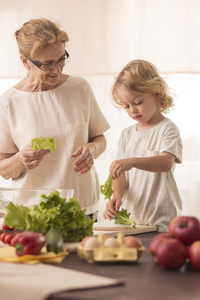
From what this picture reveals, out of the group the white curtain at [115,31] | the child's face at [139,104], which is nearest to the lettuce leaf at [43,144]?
the child's face at [139,104]

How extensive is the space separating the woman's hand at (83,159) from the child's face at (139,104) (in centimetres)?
29

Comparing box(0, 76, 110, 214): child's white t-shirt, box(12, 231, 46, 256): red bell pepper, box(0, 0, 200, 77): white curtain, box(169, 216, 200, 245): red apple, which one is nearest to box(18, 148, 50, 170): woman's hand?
box(0, 76, 110, 214): child's white t-shirt

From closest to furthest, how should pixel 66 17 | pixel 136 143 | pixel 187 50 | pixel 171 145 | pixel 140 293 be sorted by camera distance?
pixel 140 293 < pixel 171 145 < pixel 136 143 < pixel 187 50 < pixel 66 17

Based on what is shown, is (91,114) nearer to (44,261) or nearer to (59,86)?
(59,86)

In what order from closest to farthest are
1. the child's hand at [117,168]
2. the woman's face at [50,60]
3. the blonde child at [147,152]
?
the child's hand at [117,168], the blonde child at [147,152], the woman's face at [50,60]

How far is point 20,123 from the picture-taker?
8.19 ft

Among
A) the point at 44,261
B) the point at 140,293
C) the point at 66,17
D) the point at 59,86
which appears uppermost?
the point at 66,17

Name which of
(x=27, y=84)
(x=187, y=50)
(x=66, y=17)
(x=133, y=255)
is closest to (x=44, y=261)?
(x=133, y=255)

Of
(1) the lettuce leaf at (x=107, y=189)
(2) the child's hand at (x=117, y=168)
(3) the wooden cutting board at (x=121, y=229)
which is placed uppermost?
(2) the child's hand at (x=117, y=168)

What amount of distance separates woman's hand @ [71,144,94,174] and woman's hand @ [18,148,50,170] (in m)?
0.15

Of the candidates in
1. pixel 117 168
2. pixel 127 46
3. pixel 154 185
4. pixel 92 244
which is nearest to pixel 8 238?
pixel 92 244

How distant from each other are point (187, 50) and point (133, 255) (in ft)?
8.38

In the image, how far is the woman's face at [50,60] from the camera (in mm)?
2314

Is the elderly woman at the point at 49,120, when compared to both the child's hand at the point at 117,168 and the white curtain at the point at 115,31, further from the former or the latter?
the white curtain at the point at 115,31
